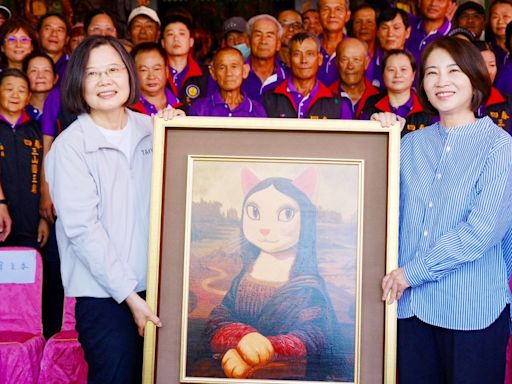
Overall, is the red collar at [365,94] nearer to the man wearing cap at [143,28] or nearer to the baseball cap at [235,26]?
the baseball cap at [235,26]

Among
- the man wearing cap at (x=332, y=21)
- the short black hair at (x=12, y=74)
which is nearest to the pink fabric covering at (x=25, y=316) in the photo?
the short black hair at (x=12, y=74)

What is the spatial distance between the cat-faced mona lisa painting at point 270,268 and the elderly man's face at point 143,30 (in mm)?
3720

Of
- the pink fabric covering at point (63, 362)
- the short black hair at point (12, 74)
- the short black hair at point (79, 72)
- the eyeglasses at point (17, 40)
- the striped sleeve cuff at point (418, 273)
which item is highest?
the eyeglasses at point (17, 40)

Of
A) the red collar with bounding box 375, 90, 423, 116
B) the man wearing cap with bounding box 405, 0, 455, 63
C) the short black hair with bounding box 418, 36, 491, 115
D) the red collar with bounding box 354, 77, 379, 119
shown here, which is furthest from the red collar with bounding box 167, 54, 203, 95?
the short black hair with bounding box 418, 36, 491, 115

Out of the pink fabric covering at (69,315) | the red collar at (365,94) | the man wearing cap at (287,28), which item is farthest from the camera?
the man wearing cap at (287,28)

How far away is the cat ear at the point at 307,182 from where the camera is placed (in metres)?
2.47

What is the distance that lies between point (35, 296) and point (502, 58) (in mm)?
3431

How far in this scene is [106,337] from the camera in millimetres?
2520

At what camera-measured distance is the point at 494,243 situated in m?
2.39

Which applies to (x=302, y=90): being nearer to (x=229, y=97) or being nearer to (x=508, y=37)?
(x=229, y=97)

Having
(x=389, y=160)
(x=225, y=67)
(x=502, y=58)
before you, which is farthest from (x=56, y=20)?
(x=389, y=160)

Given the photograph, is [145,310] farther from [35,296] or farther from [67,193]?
[35,296]

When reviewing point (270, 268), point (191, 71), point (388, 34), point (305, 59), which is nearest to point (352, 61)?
point (305, 59)

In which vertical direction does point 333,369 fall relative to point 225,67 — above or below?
below
